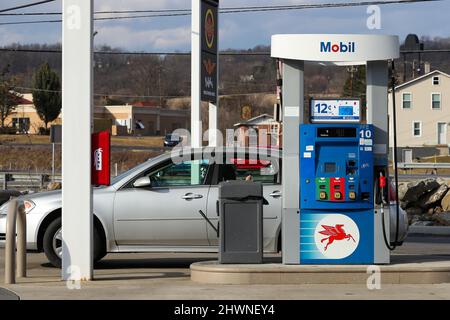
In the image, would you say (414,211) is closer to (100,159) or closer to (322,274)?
(322,274)

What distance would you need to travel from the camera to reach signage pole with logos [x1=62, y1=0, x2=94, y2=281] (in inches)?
402

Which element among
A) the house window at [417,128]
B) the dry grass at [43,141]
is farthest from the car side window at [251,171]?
the dry grass at [43,141]

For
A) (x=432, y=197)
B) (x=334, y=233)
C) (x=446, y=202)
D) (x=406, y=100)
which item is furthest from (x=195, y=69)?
(x=406, y=100)

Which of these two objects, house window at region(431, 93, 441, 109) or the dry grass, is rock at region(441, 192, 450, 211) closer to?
house window at region(431, 93, 441, 109)

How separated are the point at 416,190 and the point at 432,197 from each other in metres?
0.75

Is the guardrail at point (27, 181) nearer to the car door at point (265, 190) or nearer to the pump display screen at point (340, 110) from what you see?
the car door at point (265, 190)

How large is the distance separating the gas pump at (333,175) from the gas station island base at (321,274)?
0.86 feet

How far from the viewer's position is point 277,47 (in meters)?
10.2

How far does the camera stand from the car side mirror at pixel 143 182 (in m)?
11.8

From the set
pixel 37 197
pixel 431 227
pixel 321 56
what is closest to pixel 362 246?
pixel 321 56

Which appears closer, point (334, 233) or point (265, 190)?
point (334, 233)

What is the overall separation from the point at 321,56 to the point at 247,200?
76.3 inches

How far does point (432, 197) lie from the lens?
2669 cm

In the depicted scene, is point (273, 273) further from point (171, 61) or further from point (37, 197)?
point (171, 61)
